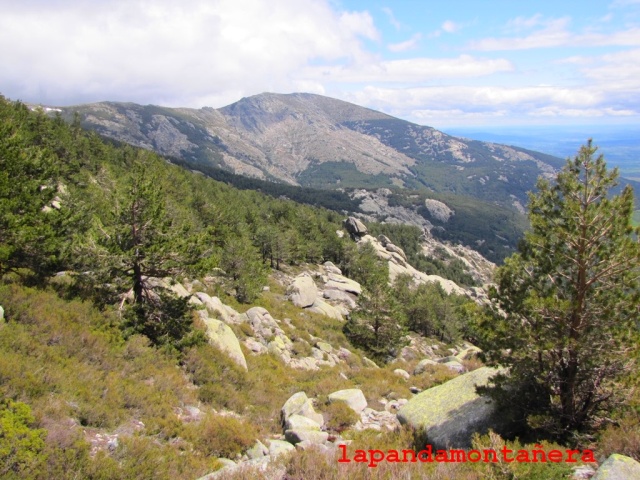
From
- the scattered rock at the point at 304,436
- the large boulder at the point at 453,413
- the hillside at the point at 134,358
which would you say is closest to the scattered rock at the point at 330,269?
the hillside at the point at 134,358

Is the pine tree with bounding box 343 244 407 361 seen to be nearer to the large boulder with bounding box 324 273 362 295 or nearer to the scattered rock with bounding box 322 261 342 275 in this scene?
the large boulder with bounding box 324 273 362 295

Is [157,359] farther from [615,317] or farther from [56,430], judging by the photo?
[615,317]

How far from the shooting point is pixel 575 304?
9.80m

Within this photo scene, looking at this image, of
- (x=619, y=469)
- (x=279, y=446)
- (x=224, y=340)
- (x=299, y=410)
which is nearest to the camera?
(x=619, y=469)

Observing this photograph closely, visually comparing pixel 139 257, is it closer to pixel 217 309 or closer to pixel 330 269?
pixel 217 309

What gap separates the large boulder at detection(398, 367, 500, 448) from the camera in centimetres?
1112

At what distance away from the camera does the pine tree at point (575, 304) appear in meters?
9.45

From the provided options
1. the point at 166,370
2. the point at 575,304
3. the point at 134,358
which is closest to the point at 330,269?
the point at 166,370

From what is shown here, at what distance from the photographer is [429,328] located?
165 feet

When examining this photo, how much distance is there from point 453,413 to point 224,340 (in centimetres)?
1150

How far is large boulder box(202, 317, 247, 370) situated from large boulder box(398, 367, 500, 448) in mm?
8634

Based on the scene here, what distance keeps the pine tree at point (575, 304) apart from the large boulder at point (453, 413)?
1113 mm

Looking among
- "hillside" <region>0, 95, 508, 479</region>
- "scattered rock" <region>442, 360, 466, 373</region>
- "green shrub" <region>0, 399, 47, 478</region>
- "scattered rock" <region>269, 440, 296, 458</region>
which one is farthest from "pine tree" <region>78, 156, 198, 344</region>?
"scattered rock" <region>442, 360, 466, 373</region>

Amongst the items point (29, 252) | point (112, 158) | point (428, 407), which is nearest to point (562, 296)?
point (428, 407)
